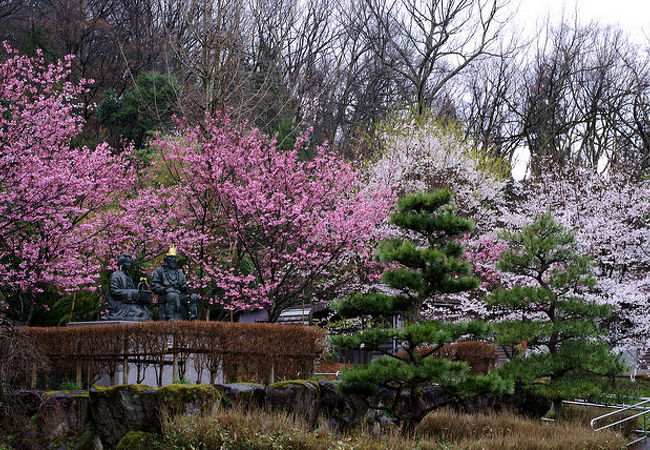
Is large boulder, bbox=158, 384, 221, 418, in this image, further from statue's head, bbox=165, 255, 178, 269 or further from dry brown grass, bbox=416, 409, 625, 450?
dry brown grass, bbox=416, 409, 625, 450

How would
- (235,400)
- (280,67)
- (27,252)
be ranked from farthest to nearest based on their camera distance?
(280,67) → (27,252) → (235,400)

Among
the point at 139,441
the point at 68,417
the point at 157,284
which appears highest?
the point at 157,284

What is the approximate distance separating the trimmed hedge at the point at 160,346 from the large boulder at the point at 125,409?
77 centimetres

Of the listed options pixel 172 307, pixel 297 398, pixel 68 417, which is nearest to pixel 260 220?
pixel 172 307

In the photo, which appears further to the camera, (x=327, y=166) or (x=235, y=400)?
(x=327, y=166)

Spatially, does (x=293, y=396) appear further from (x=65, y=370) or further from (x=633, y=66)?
(x=633, y=66)

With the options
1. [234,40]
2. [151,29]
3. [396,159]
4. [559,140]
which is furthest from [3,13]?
[559,140]

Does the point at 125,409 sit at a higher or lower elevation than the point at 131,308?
lower

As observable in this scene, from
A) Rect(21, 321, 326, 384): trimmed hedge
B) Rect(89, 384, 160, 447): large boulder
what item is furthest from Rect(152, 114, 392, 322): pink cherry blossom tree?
Rect(89, 384, 160, 447): large boulder

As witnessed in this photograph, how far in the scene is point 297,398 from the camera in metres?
11.5

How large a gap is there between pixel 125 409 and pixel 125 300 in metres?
2.56

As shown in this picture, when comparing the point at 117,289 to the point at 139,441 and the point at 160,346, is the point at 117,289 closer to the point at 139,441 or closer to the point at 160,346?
the point at 160,346

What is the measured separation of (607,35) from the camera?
31.8 metres

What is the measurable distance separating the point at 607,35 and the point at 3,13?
30946 mm
